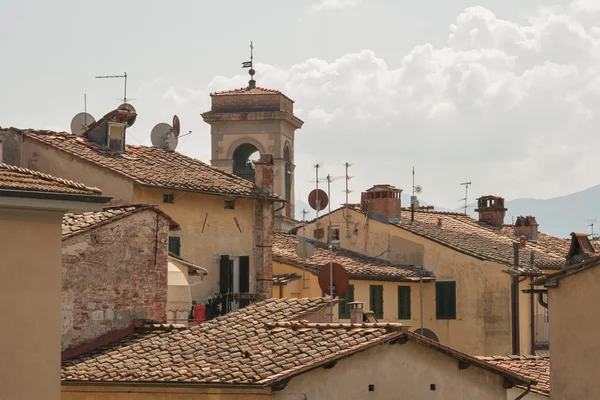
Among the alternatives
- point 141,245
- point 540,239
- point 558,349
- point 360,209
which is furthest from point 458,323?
point 558,349

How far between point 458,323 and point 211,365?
25574mm

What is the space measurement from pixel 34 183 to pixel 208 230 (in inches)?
917

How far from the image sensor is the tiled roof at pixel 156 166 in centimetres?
3506

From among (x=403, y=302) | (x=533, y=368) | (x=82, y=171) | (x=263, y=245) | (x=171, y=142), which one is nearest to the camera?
(x=533, y=368)

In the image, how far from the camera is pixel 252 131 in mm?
59125

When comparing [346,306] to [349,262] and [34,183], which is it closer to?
[349,262]

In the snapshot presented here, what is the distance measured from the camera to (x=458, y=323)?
4812 cm

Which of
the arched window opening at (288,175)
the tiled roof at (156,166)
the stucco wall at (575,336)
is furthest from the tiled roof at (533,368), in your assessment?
the arched window opening at (288,175)

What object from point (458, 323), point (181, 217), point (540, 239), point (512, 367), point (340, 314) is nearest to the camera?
point (512, 367)

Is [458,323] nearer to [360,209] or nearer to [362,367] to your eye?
[360,209]

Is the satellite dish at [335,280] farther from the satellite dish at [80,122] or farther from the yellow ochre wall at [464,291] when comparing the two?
the yellow ochre wall at [464,291]

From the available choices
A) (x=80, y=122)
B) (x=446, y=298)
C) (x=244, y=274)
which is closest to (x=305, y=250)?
(x=244, y=274)

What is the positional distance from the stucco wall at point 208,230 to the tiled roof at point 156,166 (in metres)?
0.34

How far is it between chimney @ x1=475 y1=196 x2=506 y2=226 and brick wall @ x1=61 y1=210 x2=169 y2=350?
33.8m
